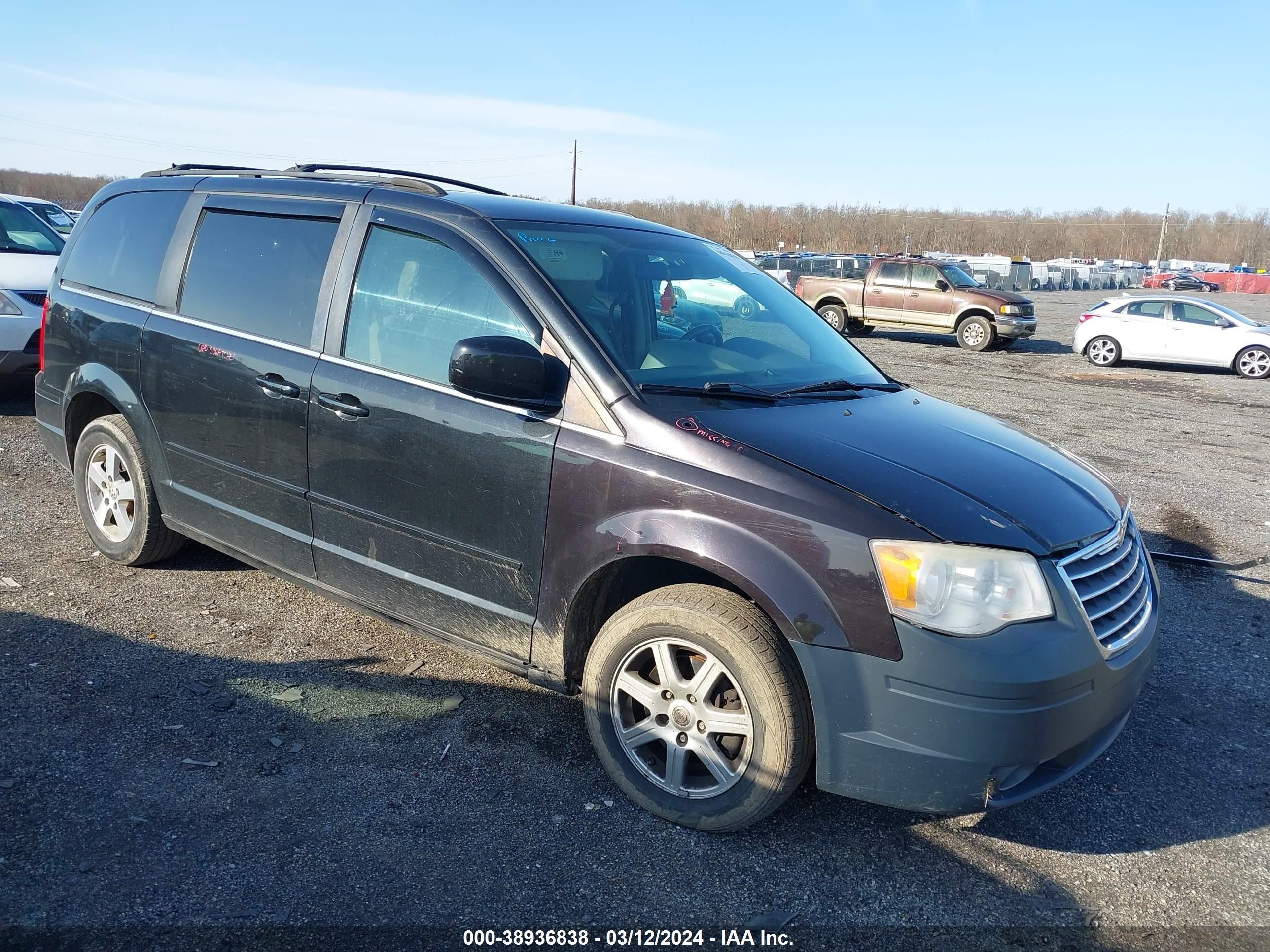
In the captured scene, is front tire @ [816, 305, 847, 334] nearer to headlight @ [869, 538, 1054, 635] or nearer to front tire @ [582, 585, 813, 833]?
front tire @ [582, 585, 813, 833]

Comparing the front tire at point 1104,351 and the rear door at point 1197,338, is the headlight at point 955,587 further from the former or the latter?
the rear door at point 1197,338

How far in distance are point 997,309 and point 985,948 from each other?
19785mm

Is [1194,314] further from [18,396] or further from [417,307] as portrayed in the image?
[18,396]

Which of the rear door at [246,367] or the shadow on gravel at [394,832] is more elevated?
the rear door at [246,367]

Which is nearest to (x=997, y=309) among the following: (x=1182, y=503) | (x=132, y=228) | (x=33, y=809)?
(x=1182, y=503)

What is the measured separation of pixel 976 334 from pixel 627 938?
20298 mm

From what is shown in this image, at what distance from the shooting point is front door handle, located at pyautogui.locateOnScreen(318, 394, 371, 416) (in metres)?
3.49

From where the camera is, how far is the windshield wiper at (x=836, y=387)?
11.4 feet

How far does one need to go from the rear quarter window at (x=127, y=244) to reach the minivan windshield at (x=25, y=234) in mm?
5392

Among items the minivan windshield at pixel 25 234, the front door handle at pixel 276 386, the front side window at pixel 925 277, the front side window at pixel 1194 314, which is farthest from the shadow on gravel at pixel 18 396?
the front side window at pixel 1194 314

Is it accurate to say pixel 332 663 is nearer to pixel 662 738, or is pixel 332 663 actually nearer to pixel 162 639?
pixel 162 639

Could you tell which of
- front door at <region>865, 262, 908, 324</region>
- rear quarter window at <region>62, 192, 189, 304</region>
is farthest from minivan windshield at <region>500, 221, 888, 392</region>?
front door at <region>865, 262, 908, 324</region>

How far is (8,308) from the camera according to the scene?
821 centimetres

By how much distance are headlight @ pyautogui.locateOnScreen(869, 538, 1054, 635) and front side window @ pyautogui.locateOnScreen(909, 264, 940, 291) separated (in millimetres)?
19956
